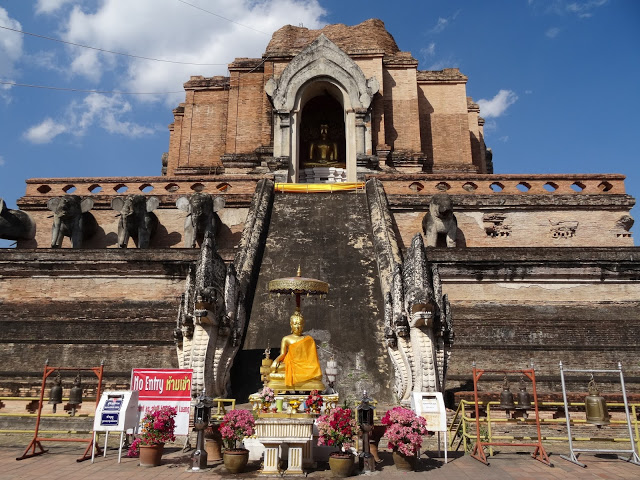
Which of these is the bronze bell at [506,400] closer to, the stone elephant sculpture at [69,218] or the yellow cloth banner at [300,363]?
the yellow cloth banner at [300,363]

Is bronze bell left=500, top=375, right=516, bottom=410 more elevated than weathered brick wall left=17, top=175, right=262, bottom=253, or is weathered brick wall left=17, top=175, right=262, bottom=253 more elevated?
weathered brick wall left=17, top=175, right=262, bottom=253

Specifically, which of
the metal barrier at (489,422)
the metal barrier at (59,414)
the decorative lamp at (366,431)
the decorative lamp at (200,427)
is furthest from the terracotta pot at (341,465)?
the metal barrier at (489,422)

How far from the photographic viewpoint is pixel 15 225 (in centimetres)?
1705

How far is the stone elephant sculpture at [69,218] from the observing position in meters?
16.3

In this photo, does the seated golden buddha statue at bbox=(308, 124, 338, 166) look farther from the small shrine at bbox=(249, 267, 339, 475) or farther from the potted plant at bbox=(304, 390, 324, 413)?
the potted plant at bbox=(304, 390, 324, 413)

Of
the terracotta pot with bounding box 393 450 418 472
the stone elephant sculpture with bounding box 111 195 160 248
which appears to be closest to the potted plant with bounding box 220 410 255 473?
the terracotta pot with bounding box 393 450 418 472

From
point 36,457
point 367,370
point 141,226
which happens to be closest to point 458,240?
point 367,370

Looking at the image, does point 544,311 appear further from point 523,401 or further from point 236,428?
point 236,428

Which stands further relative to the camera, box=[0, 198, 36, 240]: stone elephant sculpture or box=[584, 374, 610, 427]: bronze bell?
box=[0, 198, 36, 240]: stone elephant sculpture

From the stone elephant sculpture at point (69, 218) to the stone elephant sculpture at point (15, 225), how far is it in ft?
3.22

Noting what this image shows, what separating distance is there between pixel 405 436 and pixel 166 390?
370cm

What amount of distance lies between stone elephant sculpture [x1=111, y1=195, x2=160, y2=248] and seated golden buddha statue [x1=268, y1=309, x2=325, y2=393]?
9.77m

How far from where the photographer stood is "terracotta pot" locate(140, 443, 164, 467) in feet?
23.9

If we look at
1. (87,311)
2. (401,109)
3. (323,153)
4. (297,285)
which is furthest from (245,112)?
(297,285)
